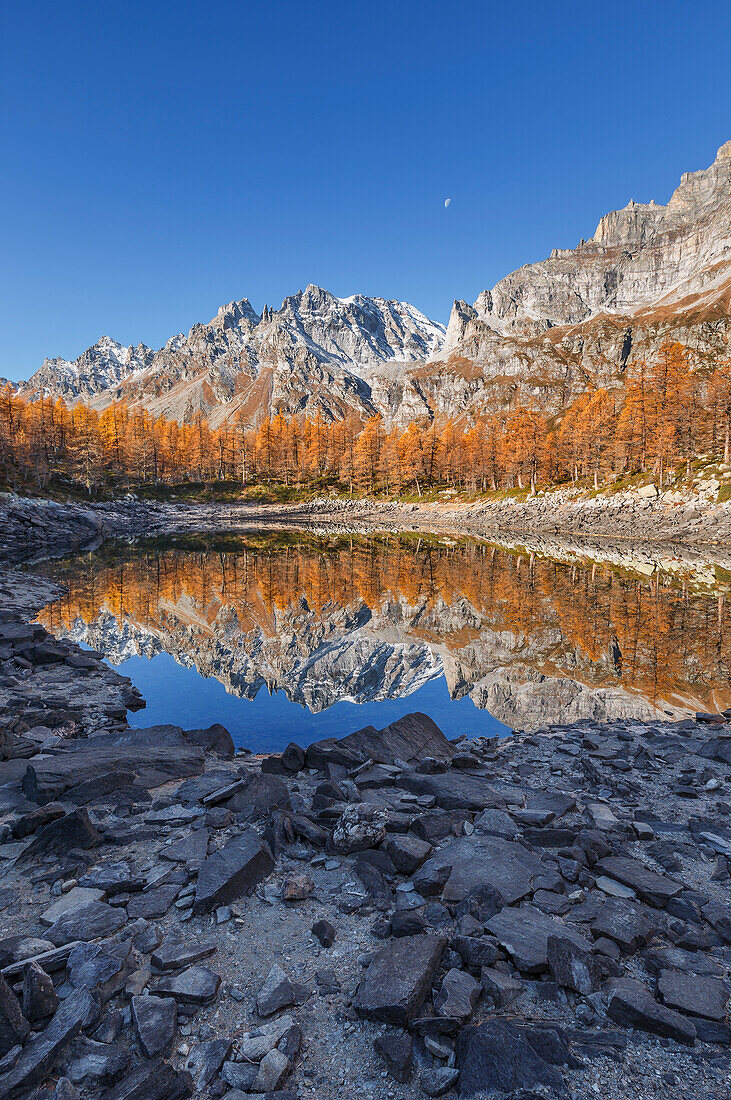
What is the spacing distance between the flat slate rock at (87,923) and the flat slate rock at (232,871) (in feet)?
2.83

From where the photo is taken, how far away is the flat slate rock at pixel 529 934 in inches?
194

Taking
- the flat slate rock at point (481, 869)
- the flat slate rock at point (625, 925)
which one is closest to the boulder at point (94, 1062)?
the flat slate rock at point (481, 869)

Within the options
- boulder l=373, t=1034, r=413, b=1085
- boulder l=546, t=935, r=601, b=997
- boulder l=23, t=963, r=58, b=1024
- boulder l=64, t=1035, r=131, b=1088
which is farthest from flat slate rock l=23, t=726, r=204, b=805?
boulder l=546, t=935, r=601, b=997

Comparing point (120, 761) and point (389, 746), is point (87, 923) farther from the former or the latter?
point (389, 746)

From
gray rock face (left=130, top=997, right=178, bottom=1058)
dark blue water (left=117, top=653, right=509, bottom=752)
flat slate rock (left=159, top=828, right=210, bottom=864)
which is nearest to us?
gray rock face (left=130, top=997, right=178, bottom=1058)

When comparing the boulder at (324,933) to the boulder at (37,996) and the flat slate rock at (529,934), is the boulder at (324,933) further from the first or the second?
the boulder at (37,996)

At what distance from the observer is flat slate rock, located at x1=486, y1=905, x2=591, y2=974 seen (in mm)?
4918

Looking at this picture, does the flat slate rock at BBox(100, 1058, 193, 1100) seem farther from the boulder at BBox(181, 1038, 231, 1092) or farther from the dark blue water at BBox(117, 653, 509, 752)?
the dark blue water at BBox(117, 653, 509, 752)

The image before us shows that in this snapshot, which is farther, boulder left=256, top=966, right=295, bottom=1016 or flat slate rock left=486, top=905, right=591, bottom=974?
flat slate rock left=486, top=905, right=591, bottom=974

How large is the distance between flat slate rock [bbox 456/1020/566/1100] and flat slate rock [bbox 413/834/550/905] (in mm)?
1791

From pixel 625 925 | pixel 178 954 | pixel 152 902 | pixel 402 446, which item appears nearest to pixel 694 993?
pixel 625 925

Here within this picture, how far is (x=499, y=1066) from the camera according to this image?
3949mm

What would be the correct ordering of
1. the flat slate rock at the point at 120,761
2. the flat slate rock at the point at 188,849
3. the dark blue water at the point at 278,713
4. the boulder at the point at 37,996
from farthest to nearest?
1. the dark blue water at the point at 278,713
2. the flat slate rock at the point at 120,761
3. the flat slate rock at the point at 188,849
4. the boulder at the point at 37,996

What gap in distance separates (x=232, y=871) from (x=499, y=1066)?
362cm
